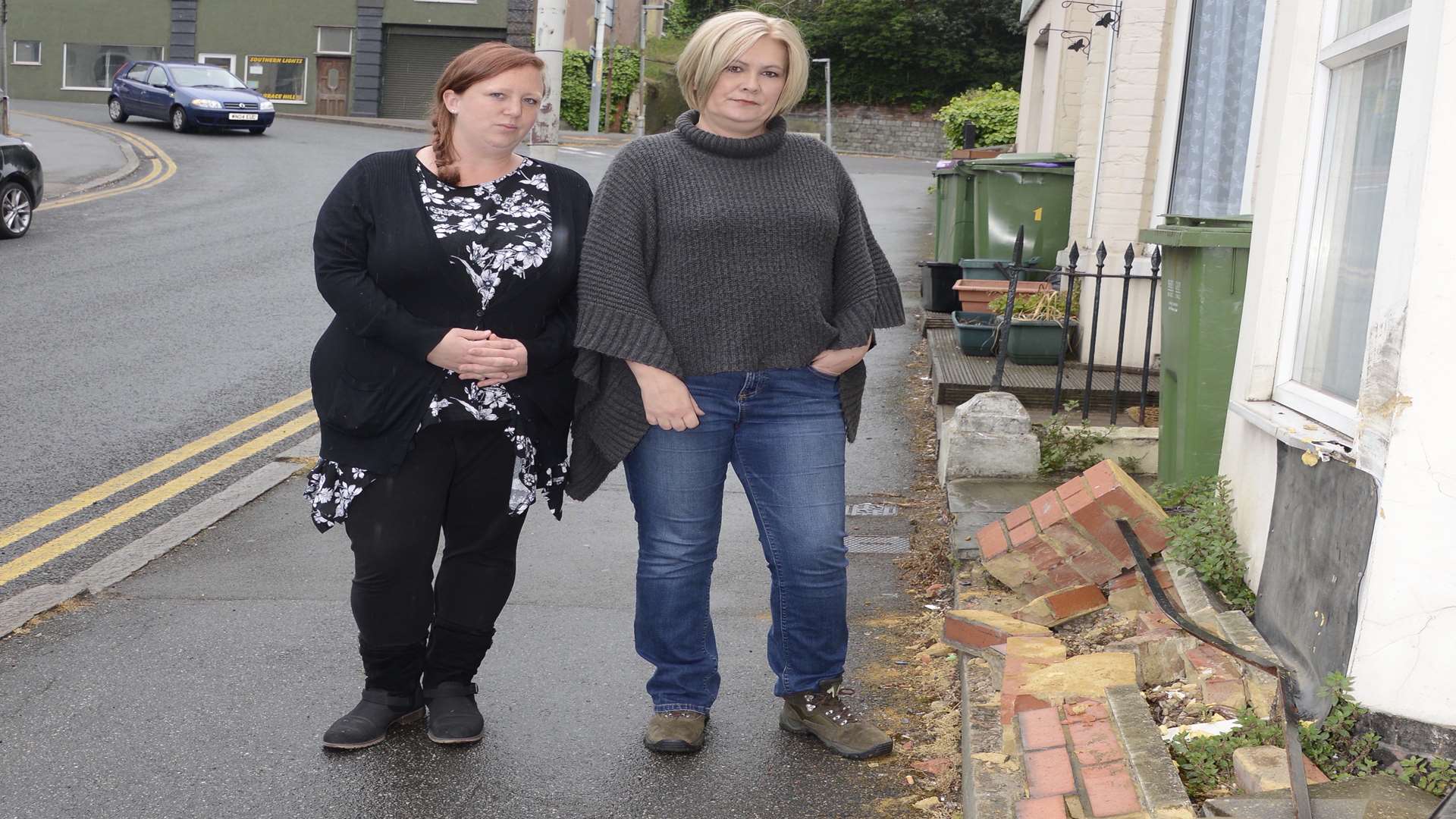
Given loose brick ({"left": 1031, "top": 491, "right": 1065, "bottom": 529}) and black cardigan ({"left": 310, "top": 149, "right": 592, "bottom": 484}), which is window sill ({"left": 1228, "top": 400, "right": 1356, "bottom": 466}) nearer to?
loose brick ({"left": 1031, "top": 491, "right": 1065, "bottom": 529})

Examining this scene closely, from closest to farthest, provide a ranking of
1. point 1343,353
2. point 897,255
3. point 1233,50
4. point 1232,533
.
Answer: point 1343,353
point 1232,533
point 1233,50
point 897,255

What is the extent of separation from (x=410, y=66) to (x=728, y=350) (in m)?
38.9

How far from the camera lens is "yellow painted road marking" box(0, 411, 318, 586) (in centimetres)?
512

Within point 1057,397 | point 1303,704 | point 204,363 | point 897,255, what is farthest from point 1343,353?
point 897,255

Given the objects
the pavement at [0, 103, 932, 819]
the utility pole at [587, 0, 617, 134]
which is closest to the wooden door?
the utility pole at [587, 0, 617, 134]

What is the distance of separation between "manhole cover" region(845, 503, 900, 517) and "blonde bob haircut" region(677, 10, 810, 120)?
303 cm

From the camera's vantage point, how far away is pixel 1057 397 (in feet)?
21.3

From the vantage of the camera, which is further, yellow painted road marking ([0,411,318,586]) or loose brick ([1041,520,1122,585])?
yellow painted road marking ([0,411,318,586])

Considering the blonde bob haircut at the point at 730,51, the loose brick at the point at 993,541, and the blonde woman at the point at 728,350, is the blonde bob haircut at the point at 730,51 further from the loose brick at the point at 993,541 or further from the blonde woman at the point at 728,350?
the loose brick at the point at 993,541

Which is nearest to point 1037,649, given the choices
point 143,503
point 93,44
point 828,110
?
point 143,503

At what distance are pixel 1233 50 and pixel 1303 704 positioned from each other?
4640 millimetres

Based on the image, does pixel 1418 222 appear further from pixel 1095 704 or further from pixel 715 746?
pixel 715 746

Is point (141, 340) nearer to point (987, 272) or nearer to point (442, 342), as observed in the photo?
point (987, 272)

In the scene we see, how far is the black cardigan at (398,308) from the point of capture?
3.33m
